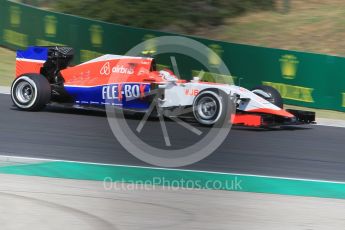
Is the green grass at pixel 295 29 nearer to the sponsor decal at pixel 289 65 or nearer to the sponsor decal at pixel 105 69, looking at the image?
the sponsor decal at pixel 289 65

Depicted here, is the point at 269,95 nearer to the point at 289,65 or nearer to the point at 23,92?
the point at 289,65

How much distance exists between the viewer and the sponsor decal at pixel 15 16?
2005cm

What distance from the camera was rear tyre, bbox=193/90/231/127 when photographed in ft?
36.9

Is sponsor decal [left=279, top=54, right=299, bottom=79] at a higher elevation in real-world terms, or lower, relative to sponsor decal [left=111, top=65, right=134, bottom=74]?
higher

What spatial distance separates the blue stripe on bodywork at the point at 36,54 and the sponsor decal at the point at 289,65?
521 centimetres

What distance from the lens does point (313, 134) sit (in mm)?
11742

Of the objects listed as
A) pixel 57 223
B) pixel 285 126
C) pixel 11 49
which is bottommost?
pixel 57 223

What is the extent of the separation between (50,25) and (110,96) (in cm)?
782

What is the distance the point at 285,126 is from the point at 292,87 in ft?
10.5

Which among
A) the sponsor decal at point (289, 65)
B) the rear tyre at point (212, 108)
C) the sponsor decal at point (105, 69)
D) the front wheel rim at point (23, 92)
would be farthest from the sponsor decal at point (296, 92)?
the front wheel rim at point (23, 92)

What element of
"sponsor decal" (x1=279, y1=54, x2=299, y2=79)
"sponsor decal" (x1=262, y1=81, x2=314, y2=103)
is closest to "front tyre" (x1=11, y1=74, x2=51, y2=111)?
"sponsor decal" (x1=262, y1=81, x2=314, y2=103)

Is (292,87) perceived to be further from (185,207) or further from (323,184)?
(185,207)

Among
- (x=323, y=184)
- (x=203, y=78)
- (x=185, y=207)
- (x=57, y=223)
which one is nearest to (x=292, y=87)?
(x=203, y=78)

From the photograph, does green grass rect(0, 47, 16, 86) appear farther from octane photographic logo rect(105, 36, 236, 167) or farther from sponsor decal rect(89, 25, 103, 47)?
octane photographic logo rect(105, 36, 236, 167)
